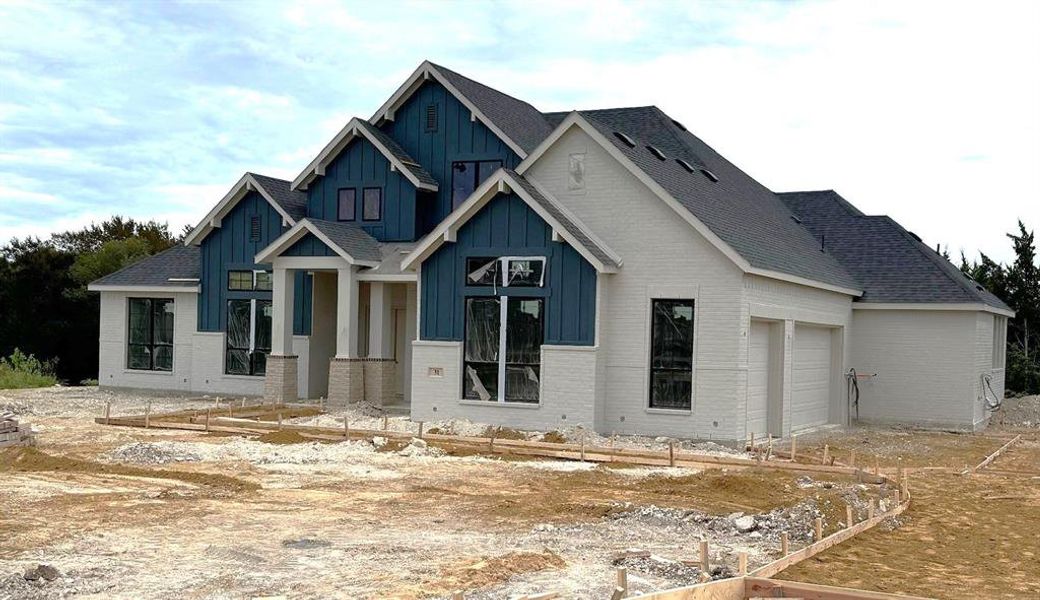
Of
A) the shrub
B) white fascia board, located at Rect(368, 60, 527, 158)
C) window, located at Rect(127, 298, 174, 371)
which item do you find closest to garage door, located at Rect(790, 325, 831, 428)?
white fascia board, located at Rect(368, 60, 527, 158)

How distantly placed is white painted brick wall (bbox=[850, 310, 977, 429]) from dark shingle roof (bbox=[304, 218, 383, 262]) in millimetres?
12588

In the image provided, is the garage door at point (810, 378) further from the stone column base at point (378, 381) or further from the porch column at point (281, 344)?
the porch column at point (281, 344)

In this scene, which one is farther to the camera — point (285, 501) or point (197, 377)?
point (197, 377)

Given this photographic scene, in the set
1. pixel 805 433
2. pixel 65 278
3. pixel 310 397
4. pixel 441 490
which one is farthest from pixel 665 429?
pixel 65 278

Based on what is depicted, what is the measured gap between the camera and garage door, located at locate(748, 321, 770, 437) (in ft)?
72.7

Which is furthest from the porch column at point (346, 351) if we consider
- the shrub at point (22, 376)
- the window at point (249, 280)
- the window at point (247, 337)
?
the shrub at point (22, 376)

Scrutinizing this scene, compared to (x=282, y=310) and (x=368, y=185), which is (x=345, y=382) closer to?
(x=282, y=310)

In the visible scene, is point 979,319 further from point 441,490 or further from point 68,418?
point 68,418

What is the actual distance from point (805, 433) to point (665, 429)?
4846 mm

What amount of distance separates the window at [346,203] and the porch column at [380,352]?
287 centimetres

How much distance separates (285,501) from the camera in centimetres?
1367

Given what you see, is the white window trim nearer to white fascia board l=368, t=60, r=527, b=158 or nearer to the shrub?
white fascia board l=368, t=60, r=527, b=158

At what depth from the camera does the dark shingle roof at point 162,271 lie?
32062 millimetres

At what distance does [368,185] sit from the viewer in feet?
96.0
